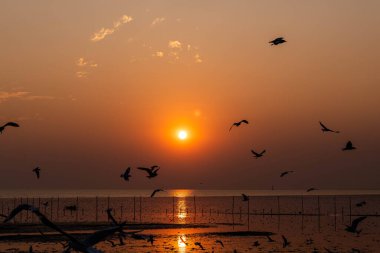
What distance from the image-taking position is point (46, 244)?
63.8 m

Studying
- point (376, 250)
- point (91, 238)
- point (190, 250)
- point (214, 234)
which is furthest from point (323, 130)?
point (214, 234)

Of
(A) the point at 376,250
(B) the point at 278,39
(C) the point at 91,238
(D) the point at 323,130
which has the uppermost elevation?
(B) the point at 278,39

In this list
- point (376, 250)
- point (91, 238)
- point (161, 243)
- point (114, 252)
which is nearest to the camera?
point (91, 238)

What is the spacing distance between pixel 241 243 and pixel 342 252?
A: 13.4 meters

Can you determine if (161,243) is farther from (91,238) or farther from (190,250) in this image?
(91,238)

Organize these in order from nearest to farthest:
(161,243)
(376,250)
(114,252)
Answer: (114,252), (376,250), (161,243)

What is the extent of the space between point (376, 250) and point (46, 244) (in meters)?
35.4

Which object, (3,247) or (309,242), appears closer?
(3,247)

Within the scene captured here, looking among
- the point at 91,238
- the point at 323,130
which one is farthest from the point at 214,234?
the point at 91,238

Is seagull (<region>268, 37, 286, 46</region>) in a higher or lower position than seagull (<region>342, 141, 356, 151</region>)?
higher

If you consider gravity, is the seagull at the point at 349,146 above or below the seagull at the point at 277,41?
below

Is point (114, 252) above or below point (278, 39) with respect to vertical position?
below

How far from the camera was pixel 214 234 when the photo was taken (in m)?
81.7

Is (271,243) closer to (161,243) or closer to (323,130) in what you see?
(161,243)
